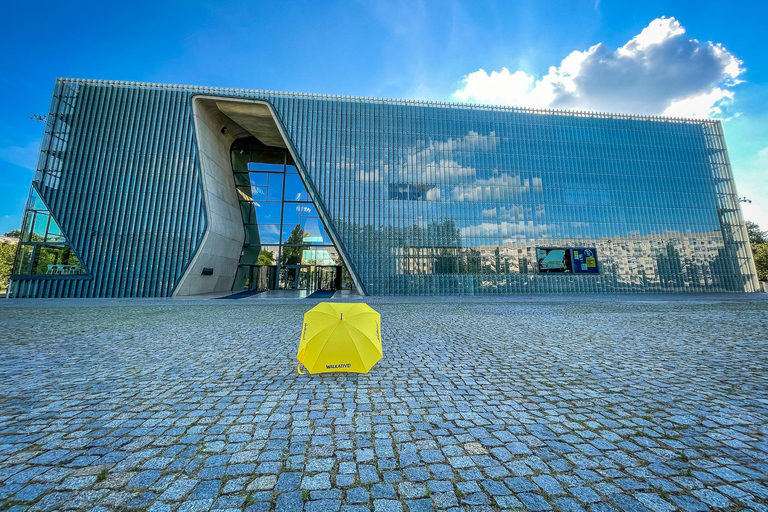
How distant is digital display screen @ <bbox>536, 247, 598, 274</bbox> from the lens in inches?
1197

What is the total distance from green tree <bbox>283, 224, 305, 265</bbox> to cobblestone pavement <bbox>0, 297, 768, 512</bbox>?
81.1 feet

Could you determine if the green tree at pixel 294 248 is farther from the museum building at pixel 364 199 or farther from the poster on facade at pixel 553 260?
the poster on facade at pixel 553 260

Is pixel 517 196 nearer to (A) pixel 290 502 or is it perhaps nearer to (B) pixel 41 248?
(A) pixel 290 502

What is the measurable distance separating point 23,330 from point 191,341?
19.3 ft

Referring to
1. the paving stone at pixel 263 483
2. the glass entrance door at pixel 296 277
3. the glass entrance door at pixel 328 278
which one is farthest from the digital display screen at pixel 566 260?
the paving stone at pixel 263 483

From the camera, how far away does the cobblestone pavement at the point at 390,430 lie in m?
2.12

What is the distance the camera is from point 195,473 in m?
2.36

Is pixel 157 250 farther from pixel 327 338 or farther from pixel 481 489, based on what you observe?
pixel 481 489

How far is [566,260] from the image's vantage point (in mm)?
30719

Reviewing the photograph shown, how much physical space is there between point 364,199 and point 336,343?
2524cm

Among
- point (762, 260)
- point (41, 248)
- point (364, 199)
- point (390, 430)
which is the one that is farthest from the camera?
point (762, 260)

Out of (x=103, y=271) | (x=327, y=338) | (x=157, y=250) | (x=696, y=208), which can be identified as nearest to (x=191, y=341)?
(x=327, y=338)

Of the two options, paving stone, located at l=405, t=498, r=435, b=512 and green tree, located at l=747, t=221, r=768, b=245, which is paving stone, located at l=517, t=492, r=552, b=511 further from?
green tree, located at l=747, t=221, r=768, b=245

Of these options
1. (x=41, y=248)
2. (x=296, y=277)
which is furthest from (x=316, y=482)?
(x=41, y=248)
